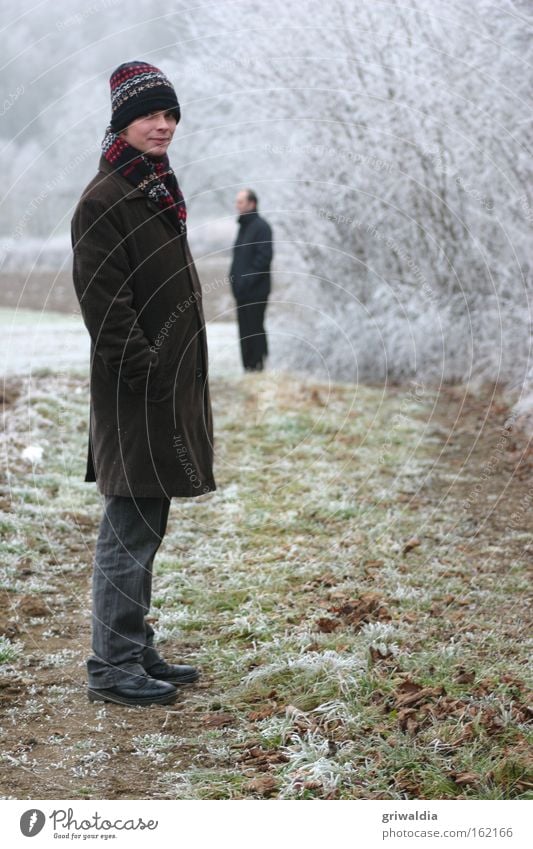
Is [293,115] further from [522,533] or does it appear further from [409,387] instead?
[522,533]

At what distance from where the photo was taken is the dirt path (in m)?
3.16

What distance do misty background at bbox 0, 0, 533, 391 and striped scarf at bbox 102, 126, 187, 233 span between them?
406 cm

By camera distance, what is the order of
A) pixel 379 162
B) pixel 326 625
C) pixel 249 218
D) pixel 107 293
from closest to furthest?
pixel 107 293, pixel 326 625, pixel 379 162, pixel 249 218

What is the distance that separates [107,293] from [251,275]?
7520 mm

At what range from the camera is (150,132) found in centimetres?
345

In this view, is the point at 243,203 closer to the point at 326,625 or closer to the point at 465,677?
the point at 326,625

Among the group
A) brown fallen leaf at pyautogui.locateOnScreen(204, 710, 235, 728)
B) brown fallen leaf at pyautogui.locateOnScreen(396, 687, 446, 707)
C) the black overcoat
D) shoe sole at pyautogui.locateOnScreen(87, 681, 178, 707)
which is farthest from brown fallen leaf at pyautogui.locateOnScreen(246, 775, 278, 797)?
the black overcoat

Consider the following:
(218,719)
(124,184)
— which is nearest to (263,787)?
(218,719)

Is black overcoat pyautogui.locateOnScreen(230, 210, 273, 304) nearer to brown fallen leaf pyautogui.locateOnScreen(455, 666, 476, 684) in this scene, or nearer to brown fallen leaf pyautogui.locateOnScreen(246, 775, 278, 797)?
brown fallen leaf pyautogui.locateOnScreen(455, 666, 476, 684)

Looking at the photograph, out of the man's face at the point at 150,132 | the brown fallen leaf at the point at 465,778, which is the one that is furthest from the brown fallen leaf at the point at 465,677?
the man's face at the point at 150,132

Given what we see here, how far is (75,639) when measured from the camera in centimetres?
438

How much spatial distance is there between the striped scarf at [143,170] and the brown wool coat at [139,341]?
28mm
